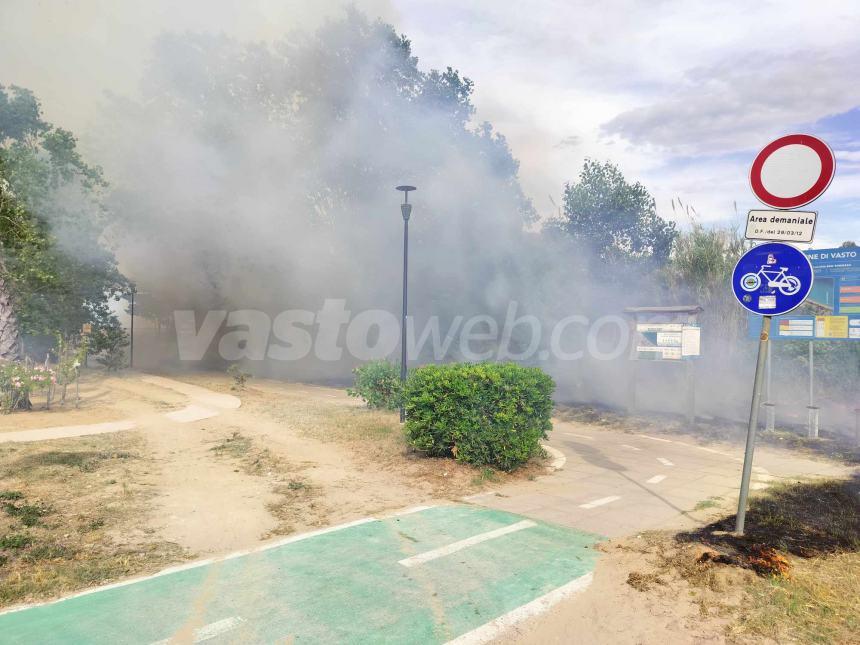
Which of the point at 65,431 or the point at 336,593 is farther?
the point at 65,431

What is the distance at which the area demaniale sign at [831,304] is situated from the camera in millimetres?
8141

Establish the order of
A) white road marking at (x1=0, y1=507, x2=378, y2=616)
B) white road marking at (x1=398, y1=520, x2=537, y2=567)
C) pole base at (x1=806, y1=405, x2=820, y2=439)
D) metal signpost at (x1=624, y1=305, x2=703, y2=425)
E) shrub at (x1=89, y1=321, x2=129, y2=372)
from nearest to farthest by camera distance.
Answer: white road marking at (x1=0, y1=507, x2=378, y2=616) < white road marking at (x1=398, y1=520, x2=537, y2=567) < pole base at (x1=806, y1=405, x2=820, y2=439) < metal signpost at (x1=624, y1=305, x2=703, y2=425) < shrub at (x1=89, y1=321, x2=129, y2=372)

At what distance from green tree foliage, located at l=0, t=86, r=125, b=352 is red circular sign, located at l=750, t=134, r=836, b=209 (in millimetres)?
11193

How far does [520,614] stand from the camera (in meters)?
2.83

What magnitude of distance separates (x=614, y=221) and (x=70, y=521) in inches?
547

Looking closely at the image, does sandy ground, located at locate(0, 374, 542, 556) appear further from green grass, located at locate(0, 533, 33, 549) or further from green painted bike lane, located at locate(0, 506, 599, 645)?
green grass, located at locate(0, 533, 33, 549)

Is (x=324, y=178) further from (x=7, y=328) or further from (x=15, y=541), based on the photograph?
(x=15, y=541)

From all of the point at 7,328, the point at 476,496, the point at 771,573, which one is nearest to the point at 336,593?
the point at 476,496

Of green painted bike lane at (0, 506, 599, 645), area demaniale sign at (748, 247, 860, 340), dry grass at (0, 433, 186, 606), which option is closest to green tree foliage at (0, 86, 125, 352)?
dry grass at (0, 433, 186, 606)

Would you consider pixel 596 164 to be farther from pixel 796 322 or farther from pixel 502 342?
pixel 796 322

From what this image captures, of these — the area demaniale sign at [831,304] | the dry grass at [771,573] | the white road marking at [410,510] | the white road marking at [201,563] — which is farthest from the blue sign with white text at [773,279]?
the area demaniale sign at [831,304]

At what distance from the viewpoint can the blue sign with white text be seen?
3381mm

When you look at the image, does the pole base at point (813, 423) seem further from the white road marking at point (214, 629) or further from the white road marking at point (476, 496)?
the white road marking at point (214, 629)

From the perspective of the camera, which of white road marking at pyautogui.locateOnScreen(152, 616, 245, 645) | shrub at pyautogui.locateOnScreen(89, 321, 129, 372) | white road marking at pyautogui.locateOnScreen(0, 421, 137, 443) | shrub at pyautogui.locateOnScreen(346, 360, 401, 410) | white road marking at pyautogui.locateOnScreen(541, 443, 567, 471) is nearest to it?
white road marking at pyautogui.locateOnScreen(152, 616, 245, 645)
